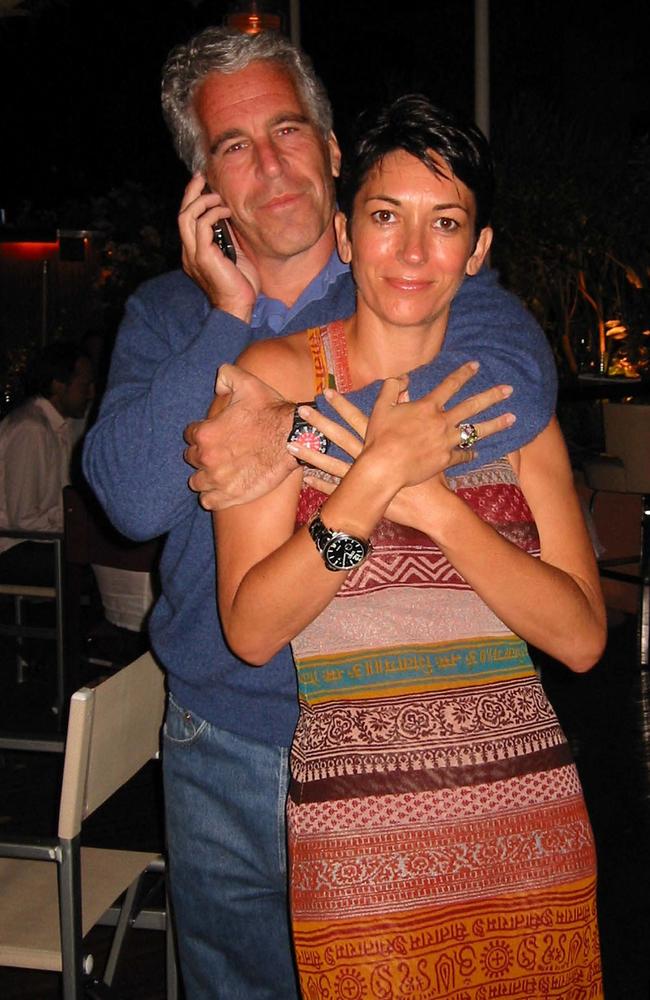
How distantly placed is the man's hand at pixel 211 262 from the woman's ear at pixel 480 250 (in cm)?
29

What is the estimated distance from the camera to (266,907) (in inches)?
60.3

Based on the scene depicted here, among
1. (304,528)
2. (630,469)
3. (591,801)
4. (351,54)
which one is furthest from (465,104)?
(304,528)

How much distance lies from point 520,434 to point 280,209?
57cm

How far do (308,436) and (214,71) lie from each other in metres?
0.76

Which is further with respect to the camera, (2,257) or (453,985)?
(2,257)

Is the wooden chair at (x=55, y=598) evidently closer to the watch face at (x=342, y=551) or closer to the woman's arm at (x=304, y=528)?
the woman's arm at (x=304, y=528)

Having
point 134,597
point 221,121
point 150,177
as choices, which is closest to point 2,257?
point 150,177

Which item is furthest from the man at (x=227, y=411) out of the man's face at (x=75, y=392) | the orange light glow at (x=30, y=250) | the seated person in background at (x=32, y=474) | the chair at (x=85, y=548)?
the orange light glow at (x=30, y=250)

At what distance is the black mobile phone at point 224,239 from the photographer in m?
1.56

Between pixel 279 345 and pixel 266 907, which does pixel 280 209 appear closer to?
pixel 279 345

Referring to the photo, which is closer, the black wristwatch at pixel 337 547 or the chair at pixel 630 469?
the black wristwatch at pixel 337 547

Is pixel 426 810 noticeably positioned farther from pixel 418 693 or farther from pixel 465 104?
pixel 465 104

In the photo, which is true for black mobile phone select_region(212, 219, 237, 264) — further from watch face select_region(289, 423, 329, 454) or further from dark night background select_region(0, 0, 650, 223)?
dark night background select_region(0, 0, 650, 223)

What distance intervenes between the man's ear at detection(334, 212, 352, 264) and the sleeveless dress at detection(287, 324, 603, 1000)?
0.36 m
